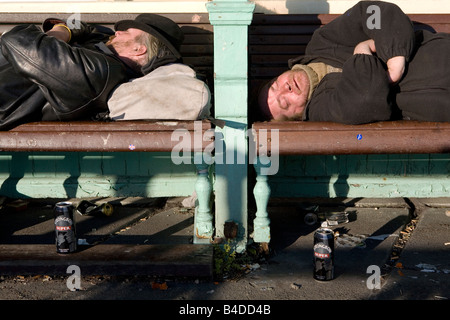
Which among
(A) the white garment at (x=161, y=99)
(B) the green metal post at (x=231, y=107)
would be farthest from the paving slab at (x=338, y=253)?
(A) the white garment at (x=161, y=99)

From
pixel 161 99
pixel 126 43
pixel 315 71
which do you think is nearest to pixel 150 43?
pixel 126 43

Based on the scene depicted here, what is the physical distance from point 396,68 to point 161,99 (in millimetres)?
1541

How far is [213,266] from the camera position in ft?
9.57

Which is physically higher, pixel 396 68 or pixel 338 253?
pixel 396 68

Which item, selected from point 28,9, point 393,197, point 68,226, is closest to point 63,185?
point 68,226

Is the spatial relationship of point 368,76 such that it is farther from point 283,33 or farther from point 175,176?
point 175,176

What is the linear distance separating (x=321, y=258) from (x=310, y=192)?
1.51m

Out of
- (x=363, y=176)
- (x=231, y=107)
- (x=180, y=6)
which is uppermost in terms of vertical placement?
(x=180, y=6)

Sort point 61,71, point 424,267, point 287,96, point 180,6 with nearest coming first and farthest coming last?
point 61,71, point 424,267, point 287,96, point 180,6

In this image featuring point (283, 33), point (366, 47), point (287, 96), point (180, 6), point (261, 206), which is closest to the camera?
point (261, 206)

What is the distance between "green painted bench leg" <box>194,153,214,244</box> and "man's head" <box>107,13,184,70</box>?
88 cm

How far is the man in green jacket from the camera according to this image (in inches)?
114

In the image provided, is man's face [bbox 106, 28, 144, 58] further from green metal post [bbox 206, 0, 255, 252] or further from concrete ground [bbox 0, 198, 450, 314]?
concrete ground [bbox 0, 198, 450, 314]

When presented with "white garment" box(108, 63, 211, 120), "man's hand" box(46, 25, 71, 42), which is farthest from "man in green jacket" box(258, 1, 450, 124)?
"man's hand" box(46, 25, 71, 42)
